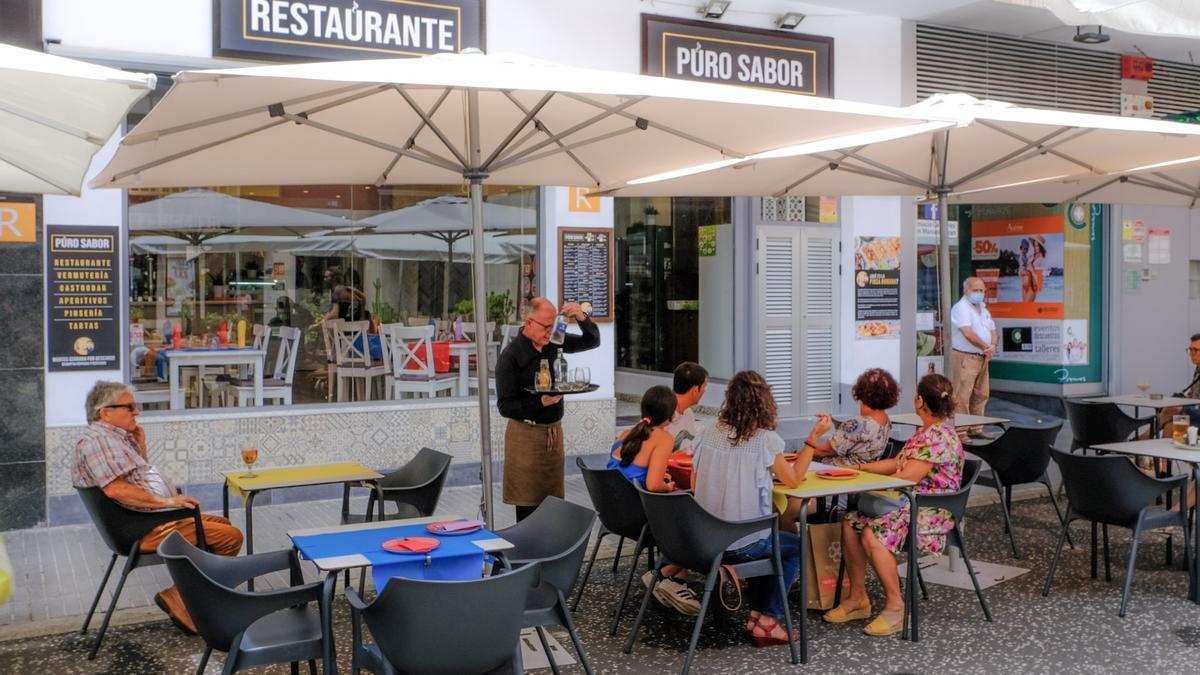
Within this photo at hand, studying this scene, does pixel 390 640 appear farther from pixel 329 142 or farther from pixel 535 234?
pixel 535 234

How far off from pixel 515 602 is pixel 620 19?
708cm

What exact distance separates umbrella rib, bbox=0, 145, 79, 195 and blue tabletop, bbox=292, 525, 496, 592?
2.31 meters

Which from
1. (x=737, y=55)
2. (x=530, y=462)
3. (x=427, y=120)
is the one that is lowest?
(x=530, y=462)

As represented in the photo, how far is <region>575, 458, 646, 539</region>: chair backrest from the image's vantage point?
538 centimetres

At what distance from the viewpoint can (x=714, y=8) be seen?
31.5 feet

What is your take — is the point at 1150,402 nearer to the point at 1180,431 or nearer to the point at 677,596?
the point at 1180,431

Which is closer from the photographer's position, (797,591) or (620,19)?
(797,591)

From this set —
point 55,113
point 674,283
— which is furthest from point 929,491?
point 674,283

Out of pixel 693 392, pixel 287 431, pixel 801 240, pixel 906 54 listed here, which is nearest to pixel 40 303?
pixel 287 431

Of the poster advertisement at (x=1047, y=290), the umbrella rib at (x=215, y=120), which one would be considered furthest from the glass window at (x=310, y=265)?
the poster advertisement at (x=1047, y=290)

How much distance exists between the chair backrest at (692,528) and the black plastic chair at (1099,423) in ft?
14.5

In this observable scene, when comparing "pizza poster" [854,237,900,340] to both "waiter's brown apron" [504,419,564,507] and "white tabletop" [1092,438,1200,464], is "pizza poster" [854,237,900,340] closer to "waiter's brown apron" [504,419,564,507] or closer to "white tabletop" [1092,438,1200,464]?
"white tabletop" [1092,438,1200,464]

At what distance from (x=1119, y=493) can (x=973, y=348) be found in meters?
5.04

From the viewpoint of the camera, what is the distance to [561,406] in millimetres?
6117
